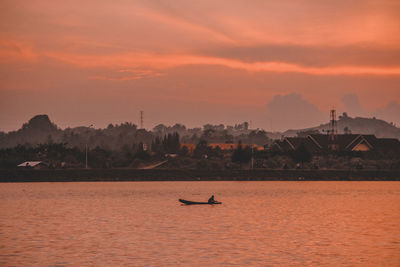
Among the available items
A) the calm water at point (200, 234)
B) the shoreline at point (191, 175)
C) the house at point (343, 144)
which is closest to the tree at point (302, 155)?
the shoreline at point (191, 175)

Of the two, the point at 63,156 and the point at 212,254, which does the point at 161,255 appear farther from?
the point at 63,156

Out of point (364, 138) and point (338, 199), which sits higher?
point (364, 138)

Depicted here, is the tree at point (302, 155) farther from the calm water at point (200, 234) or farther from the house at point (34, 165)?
the calm water at point (200, 234)

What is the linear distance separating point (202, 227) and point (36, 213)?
82.1 ft

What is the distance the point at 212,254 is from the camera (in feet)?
132

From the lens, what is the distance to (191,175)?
503 feet

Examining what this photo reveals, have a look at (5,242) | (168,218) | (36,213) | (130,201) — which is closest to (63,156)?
(130,201)

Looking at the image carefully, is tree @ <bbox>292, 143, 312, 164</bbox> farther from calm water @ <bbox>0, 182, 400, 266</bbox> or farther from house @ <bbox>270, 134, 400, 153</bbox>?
calm water @ <bbox>0, 182, 400, 266</bbox>

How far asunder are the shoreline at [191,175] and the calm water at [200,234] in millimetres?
59738

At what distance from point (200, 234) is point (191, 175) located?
103 meters

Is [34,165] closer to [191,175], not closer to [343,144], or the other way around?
[191,175]

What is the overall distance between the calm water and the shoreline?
59738 mm

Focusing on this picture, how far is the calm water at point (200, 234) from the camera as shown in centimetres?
3859

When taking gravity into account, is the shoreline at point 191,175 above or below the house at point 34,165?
below
